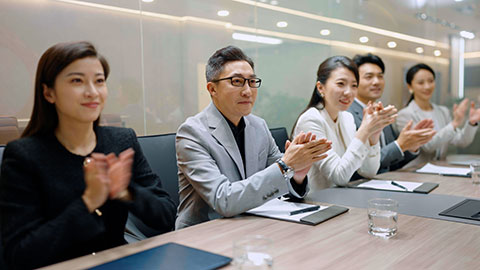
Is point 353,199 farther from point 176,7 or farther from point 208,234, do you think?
point 176,7

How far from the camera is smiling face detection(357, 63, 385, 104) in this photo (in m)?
3.52

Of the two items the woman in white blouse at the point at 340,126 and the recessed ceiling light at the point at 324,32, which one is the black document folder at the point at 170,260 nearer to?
the woman in white blouse at the point at 340,126

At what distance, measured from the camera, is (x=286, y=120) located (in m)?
3.80

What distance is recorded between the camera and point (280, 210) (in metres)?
1.67

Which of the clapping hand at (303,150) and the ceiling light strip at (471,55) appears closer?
the clapping hand at (303,150)

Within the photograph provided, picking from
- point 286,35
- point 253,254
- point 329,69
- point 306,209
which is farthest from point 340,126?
point 253,254

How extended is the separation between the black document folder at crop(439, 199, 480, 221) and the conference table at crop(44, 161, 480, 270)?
10cm

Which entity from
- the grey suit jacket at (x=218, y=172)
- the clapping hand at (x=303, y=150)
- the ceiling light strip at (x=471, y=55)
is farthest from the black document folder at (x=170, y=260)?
the ceiling light strip at (x=471, y=55)

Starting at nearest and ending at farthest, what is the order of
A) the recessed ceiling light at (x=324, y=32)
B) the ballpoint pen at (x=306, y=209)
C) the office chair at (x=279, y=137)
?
the ballpoint pen at (x=306, y=209) < the office chair at (x=279, y=137) < the recessed ceiling light at (x=324, y=32)

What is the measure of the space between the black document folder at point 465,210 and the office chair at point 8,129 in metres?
1.97

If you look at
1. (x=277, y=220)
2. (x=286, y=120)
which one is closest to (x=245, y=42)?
(x=286, y=120)

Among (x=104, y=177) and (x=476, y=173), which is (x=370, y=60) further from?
(x=104, y=177)

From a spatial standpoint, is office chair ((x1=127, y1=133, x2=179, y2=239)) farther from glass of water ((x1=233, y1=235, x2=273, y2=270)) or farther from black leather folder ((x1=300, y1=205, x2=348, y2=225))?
glass of water ((x1=233, y1=235, x2=273, y2=270))

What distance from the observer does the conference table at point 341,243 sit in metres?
1.11
